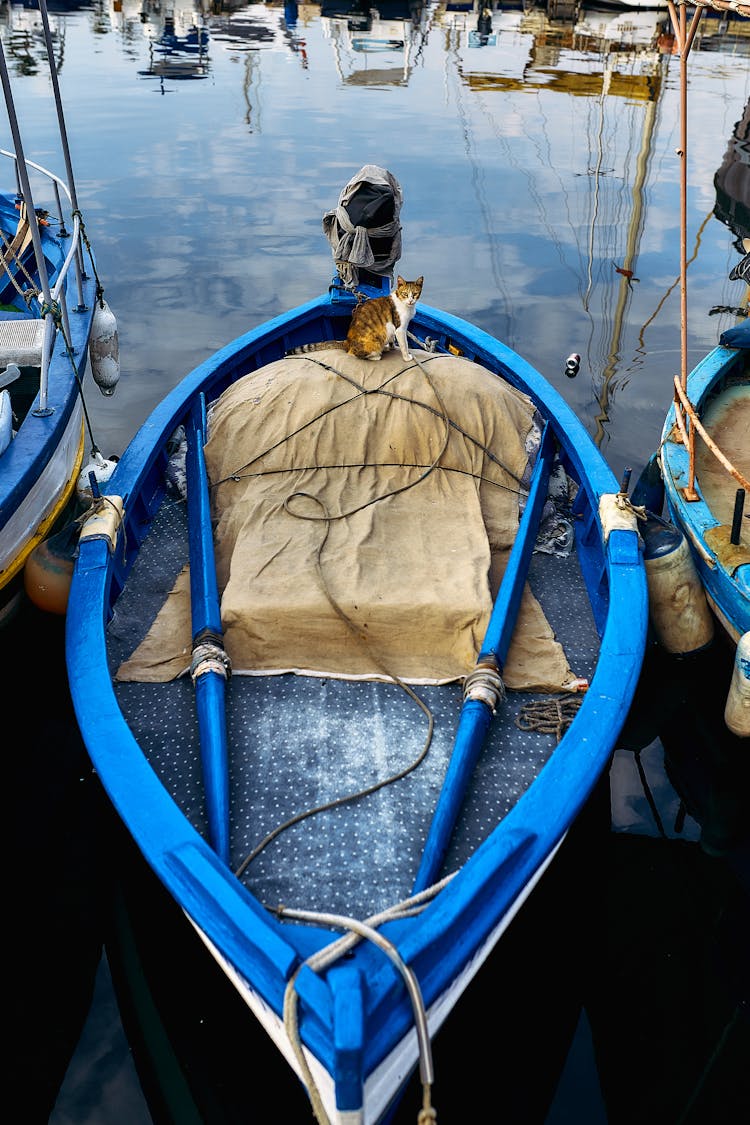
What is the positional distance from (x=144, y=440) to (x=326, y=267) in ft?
26.9

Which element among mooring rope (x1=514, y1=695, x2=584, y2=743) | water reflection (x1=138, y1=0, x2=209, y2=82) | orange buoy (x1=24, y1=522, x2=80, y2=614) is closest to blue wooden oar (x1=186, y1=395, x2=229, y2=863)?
orange buoy (x1=24, y1=522, x2=80, y2=614)

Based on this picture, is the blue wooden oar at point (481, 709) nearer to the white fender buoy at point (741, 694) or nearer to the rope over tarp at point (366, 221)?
the white fender buoy at point (741, 694)

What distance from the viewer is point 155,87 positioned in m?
26.0

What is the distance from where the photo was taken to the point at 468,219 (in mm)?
15516

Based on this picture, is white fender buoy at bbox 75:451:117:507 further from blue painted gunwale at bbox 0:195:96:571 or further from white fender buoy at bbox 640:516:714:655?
white fender buoy at bbox 640:516:714:655

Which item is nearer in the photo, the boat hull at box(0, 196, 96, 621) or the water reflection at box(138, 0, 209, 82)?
the boat hull at box(0, 196, 96, 621)

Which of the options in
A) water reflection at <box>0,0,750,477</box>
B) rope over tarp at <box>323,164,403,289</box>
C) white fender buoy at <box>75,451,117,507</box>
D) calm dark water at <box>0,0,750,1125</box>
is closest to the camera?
calm dark water at <box>0,0,750,1125</box>

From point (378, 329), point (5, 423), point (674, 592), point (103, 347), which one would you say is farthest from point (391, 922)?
point (103, 347)

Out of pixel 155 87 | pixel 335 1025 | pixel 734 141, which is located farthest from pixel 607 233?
pixel 155 87

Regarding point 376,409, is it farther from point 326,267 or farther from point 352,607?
point 326,267

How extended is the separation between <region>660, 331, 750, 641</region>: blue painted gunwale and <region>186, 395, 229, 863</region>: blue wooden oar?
310 cm

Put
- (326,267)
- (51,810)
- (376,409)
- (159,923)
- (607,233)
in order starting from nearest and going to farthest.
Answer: (159,923) < (51,810) < (376,409) < (326,267) < (607,233)

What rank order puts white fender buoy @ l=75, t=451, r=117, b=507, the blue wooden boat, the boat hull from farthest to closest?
white fender buoy @ l=75, t=451, r=117, b=507 < the boat hull < the blue wooden boat

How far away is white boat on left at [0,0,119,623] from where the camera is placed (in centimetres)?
536
